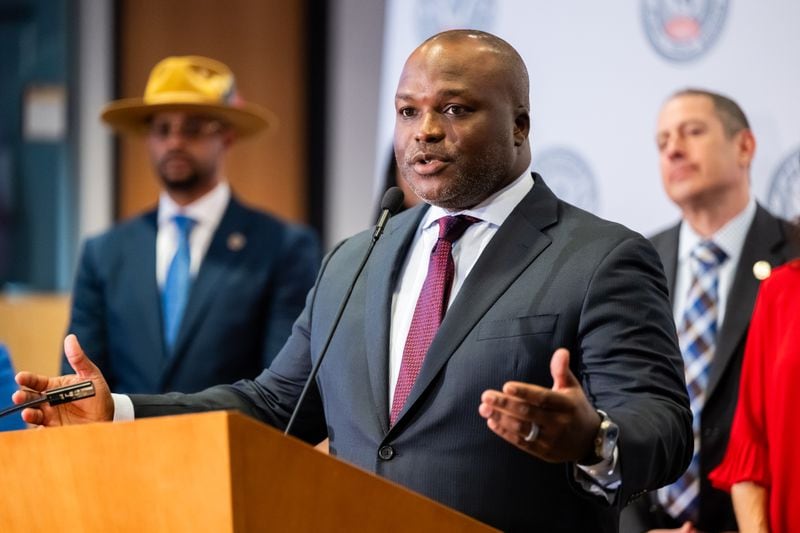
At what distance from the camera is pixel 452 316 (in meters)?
2.22

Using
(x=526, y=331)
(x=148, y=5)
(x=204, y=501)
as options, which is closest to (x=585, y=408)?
(x=526, y=331)

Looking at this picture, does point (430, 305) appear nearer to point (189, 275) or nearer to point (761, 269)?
point (761, 269)

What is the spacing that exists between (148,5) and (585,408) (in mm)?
4609

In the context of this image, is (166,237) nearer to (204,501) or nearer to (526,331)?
(526,331)

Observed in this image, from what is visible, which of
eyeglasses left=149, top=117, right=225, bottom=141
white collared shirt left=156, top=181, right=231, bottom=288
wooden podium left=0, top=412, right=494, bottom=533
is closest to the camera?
wooden podium left=0, top=412, right=494, bottom=533

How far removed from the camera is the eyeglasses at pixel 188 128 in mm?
4570

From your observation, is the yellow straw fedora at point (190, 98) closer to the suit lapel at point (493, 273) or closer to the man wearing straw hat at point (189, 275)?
the man wearing straw hat at point (189, 275)

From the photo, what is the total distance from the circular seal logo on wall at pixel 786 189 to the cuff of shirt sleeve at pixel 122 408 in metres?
1.94

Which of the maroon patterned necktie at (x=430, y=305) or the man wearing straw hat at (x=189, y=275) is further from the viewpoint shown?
the man wearing straw hat at (x=189, y=275)

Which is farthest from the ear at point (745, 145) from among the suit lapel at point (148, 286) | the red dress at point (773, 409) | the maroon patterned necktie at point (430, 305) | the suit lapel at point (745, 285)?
the suit lapel at point (148, 286)

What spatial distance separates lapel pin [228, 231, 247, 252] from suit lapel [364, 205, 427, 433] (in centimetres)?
185

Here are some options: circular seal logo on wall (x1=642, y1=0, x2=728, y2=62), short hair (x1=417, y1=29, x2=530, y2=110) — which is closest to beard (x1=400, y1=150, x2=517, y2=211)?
short hair (x1=417, y1=29, x2=530, y2=110)

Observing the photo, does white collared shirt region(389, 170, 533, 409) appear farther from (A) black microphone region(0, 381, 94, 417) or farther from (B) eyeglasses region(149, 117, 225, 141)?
(B) eyeglasses region(149, 117, 225, 141)

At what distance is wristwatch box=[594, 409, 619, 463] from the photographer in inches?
73.4
